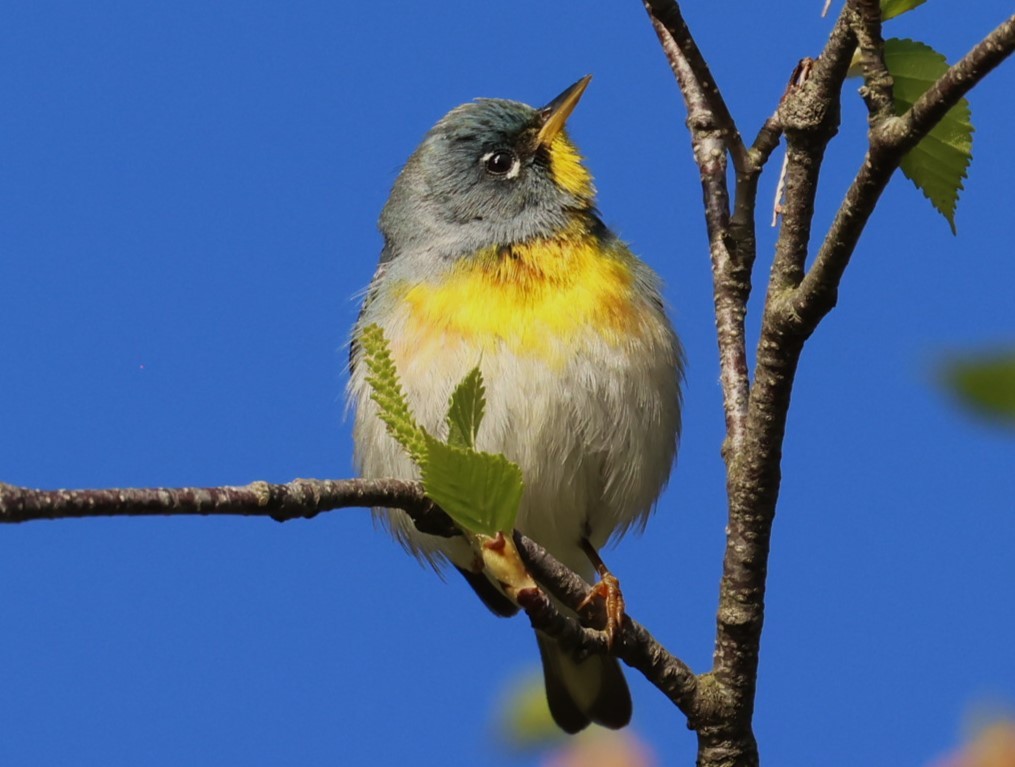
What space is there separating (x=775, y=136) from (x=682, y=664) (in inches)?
43.2

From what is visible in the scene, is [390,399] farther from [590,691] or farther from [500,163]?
[500,163]

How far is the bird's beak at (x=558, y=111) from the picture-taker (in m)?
5.09

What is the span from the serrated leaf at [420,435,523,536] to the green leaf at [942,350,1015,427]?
2.40ft

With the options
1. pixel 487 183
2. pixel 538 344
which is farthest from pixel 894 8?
pixel 487 183

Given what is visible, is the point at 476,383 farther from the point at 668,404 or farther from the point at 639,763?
the point at 668,404

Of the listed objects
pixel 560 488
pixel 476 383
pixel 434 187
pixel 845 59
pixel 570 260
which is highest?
pixel 434 187

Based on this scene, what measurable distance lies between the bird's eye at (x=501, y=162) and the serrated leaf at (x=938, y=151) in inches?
105

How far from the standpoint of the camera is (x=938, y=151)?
2453 mm

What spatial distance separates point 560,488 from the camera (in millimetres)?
4461

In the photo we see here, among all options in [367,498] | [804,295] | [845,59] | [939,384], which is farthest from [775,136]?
[939,384]

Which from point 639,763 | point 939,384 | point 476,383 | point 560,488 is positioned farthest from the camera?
point 560,488

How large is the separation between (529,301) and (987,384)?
3.00 m

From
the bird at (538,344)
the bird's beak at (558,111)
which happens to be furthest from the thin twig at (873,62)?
the bird's beak at (558,111)

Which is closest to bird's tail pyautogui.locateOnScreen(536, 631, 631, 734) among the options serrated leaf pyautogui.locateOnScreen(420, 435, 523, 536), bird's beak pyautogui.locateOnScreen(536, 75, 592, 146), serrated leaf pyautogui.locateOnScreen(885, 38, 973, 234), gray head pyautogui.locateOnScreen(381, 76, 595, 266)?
gray head pyautogui.locateOnScreen(381, 76, 595, 266)
